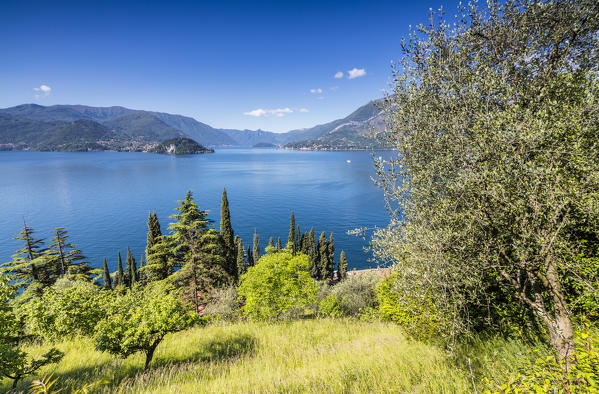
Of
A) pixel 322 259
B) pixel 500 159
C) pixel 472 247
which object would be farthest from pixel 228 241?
pixel 322 259

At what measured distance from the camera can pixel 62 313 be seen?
1032 centimetres

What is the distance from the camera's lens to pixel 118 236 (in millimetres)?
81062

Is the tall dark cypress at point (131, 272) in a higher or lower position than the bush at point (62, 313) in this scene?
lower

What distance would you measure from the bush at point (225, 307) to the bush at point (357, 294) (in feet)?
41.2

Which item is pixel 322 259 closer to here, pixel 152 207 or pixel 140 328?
pixel 140 328

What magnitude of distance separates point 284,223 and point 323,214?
61.9ft

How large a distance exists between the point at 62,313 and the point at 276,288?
12948mm

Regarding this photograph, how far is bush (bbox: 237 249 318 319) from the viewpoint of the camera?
730 inches

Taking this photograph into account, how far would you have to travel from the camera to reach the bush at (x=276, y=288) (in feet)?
60.8

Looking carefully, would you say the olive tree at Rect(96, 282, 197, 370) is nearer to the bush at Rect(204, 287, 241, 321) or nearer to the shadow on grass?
the shadow on grass

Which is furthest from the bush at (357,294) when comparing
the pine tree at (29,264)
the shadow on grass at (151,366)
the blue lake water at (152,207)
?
the blue lake water at (152,207)

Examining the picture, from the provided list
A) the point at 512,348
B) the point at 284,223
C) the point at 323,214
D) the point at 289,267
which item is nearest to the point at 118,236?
the point at 284,223

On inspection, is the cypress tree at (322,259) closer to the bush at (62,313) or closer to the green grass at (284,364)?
the green grass at (284,364)

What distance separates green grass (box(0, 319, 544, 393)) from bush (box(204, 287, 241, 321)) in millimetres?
7922
